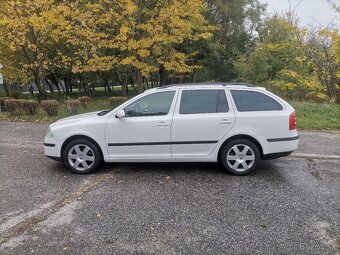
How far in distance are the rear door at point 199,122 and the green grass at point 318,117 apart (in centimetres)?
519

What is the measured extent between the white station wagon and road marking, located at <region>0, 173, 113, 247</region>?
2.56 ft

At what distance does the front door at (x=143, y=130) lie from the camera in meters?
5.32

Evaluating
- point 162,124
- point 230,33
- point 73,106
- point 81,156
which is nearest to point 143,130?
point 162,124

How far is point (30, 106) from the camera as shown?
12.0 meters

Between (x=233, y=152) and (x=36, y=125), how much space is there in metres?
7.64

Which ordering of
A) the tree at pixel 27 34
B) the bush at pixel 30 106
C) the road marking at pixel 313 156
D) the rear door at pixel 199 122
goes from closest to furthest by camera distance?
the rear door at pixel 199 122
the road marking at pixel 313 156
the bush at pixel 30 106
the tree at pixel 27 34

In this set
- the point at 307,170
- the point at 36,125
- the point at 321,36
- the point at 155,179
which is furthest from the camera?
the point at 321,36

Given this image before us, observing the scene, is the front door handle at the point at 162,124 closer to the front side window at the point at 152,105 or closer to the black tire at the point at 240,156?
the front side window at the point at 152,105

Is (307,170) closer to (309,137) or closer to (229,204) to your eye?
(229,204)

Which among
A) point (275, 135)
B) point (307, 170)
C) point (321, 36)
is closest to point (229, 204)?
point (275, 135)

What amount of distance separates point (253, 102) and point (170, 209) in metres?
2.44

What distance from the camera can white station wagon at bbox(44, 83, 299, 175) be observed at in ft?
17.3

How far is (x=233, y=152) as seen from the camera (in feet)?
17.5

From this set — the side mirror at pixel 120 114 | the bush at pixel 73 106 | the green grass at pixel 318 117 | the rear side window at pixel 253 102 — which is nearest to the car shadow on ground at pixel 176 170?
the side mirror at pixel 120 114
